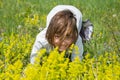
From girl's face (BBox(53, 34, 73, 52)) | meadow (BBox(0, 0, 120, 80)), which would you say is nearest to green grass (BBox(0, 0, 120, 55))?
meadow (BBox(0, 0, 120, 80))

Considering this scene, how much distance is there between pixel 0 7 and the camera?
6277 millimetres

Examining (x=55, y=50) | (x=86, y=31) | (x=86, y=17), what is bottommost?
(x=55, y=50)

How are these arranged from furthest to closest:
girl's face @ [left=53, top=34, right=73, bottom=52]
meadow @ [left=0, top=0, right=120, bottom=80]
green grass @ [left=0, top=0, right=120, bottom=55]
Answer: green grass @ [left=0, top=0, right=120, bottom=55] < girl's face @ [left=53, top=34, right=73, bottom=52] < meadow @ [left=0, top=0, right=120, bottom=80]

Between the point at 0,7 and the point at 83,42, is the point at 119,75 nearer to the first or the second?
the point at 83,42

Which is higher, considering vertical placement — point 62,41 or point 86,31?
point 86,31

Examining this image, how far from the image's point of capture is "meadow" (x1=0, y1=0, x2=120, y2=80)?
2828mm

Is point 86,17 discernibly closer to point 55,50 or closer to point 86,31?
point 86,31

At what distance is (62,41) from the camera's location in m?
3.86

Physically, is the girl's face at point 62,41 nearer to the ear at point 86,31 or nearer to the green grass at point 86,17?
the green grass at point 86,17

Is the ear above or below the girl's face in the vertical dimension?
above

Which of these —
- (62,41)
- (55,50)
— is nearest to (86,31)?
→ (62,41)

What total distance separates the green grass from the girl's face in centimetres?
37

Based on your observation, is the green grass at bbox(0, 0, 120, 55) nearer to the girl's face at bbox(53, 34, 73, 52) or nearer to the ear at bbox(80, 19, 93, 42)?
the ear at bbox(80, 19, 93, 42)

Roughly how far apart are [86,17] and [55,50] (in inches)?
121
